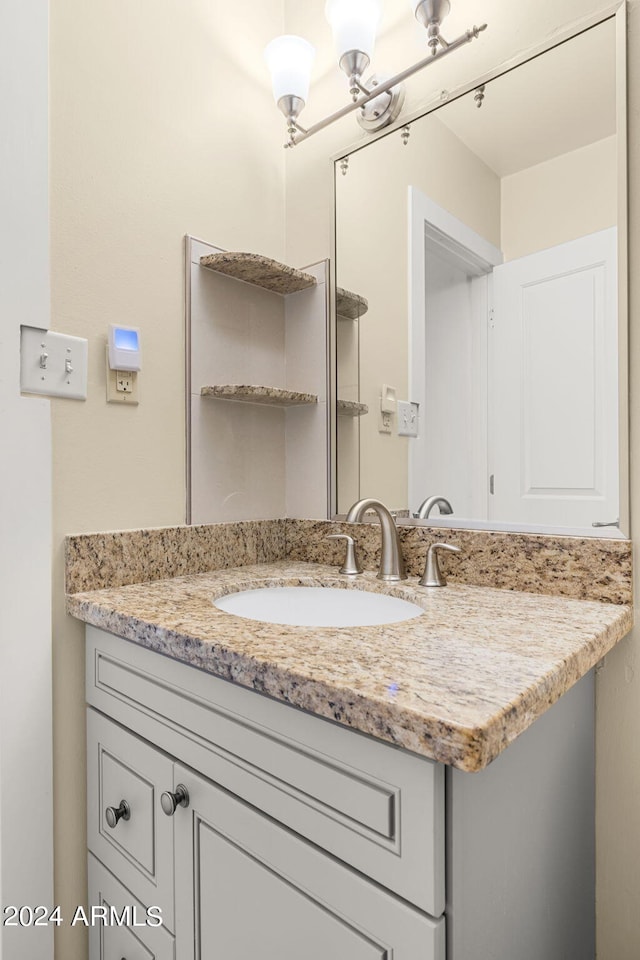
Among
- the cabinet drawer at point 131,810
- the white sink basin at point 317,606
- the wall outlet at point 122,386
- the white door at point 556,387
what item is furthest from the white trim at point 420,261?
the cabinet drawer at point 131,810

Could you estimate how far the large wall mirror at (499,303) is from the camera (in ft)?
3.06

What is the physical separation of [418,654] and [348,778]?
0.16m

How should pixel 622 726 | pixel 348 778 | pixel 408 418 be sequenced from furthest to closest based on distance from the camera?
pixel 408 418 < pixel 622 726 < pixel 348 778

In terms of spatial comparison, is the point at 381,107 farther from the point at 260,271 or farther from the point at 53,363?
the point at 53,363

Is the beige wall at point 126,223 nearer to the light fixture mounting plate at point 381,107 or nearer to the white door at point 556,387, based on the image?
the light fixture mounting plate at point 381,107

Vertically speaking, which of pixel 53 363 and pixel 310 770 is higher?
→ pixel 53 363

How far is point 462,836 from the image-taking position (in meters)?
0.54

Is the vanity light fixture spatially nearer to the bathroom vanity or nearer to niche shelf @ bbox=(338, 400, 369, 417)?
niche shelf @ bbox=(338, 400, 369, 417)

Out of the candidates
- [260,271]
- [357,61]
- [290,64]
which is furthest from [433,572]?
[290,64]

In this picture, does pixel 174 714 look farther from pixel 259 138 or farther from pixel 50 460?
pixel 259 138

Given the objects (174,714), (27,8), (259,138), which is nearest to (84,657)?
(174,714)

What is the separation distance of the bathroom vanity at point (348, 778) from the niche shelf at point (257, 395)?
47cm

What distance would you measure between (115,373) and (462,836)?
38.5 inches

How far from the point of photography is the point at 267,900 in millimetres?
668
